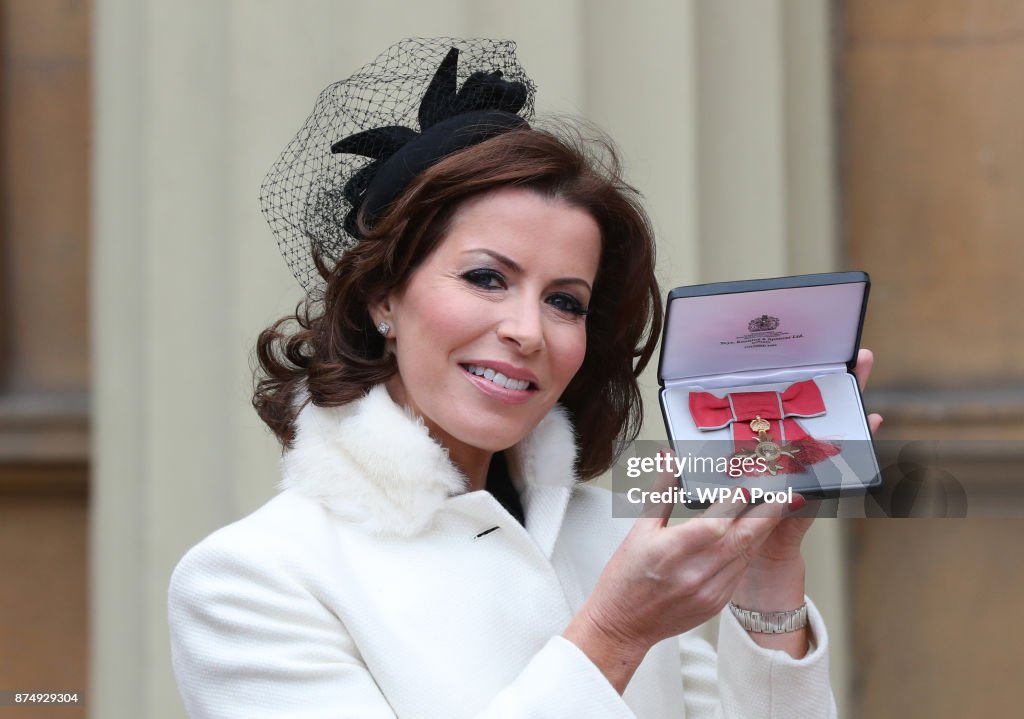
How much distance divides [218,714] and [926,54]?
2917 mm

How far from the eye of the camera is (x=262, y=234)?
3178 millimetres

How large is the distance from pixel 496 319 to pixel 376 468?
1.01 feet

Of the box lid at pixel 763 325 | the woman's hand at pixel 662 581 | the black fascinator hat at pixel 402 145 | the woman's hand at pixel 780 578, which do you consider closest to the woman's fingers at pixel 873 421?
the woman's hand at pixel 780 578

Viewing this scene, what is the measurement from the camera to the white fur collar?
1916 millimetres

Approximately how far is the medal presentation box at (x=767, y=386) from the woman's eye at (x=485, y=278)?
280mm

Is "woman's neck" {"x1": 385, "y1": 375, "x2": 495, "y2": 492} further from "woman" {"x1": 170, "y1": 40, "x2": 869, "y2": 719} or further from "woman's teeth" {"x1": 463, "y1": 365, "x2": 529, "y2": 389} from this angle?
"woman's teeth" {"x1": 463, "y1": 365, "x2": 529, "y2": 389}

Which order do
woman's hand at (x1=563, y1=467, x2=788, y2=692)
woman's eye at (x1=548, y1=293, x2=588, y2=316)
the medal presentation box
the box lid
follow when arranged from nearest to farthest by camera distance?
woman's hand at (x1=563, y1=467, x2=788, y2=692) < the medal presentation box < the box lid < woman's eye at (x1=548, y1=293, x2=588, y2=316)

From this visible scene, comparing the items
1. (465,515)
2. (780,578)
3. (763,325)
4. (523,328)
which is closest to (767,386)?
(763,325)

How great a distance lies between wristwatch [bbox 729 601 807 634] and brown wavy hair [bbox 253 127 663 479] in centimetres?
50

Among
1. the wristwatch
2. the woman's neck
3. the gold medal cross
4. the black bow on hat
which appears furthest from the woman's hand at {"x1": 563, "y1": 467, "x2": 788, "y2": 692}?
the black bow on hat

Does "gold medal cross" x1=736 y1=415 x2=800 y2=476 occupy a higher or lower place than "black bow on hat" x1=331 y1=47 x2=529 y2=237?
lower

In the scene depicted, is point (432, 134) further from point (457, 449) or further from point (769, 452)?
point (769, 452)

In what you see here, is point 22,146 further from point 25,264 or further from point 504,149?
point 504,149

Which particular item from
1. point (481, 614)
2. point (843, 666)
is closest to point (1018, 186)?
point (843, 666)
